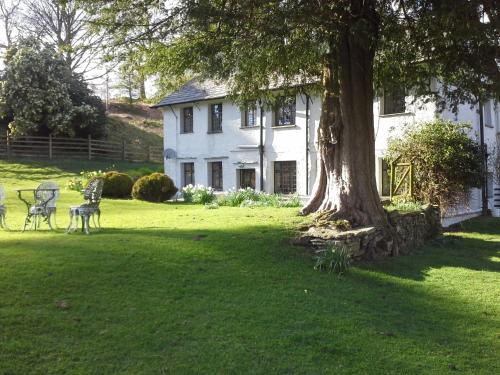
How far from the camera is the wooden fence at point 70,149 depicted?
33.6m

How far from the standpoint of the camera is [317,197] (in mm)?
12453

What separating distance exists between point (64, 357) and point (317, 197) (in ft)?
27.4

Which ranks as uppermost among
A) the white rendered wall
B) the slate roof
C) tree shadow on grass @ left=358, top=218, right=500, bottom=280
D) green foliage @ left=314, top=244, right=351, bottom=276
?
the slate roof

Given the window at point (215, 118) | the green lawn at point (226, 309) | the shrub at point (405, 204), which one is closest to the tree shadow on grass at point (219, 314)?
the green lawn at point (226, 309)

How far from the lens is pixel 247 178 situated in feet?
82.9

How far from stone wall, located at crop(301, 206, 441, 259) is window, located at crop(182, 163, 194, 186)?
1636 cm

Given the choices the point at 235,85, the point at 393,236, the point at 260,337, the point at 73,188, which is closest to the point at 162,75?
the point at 235,85

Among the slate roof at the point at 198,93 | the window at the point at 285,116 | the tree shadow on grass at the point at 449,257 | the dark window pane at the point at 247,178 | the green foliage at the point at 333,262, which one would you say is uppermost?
the slate roof at the point at 198,93

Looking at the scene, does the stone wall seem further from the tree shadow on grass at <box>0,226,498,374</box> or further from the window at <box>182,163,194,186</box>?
the window at <box>182,163,194,186</box>

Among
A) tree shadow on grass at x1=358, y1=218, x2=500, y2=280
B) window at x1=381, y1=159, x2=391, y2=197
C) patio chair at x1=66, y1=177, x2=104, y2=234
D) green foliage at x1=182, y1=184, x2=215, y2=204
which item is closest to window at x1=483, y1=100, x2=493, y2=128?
window at x1=381, y1=159, x2=391, y2=197

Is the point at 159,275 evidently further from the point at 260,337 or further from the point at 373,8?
the point at 373,8

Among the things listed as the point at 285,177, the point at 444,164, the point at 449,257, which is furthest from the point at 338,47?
the point at 285,177

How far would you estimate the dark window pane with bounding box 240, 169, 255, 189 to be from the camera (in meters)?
25.0

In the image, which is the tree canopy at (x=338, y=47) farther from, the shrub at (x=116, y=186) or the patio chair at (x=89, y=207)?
the shrub at (x=116, y=186)
